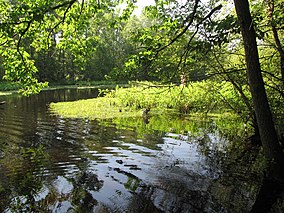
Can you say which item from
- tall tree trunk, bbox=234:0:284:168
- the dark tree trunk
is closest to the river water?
the dark tree trunk

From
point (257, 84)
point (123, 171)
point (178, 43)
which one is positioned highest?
point (178, 43)

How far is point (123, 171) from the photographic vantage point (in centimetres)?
740

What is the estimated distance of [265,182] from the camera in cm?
668

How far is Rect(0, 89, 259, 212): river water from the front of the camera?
5.59 metres

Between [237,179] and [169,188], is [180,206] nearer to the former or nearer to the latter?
[169,188]

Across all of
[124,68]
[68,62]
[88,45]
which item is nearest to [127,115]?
[88,45]

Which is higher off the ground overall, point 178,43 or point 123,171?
point 178,43

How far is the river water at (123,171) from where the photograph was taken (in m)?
5.59

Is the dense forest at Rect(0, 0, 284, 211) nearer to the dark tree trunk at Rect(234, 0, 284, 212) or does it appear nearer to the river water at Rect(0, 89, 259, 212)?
the dark tree trunk at Rect(234, 0, 284, 212)

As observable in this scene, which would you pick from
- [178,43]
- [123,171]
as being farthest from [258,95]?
[123,171]

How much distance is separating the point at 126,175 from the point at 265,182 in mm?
3280

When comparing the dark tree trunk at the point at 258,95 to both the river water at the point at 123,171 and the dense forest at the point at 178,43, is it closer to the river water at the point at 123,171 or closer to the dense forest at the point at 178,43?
the dense forest at the point at 178,43

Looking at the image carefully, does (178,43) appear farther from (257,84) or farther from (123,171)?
(123,171)

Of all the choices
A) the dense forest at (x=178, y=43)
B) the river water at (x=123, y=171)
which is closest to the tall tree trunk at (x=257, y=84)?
the dense forest at (x=178, y=43)
